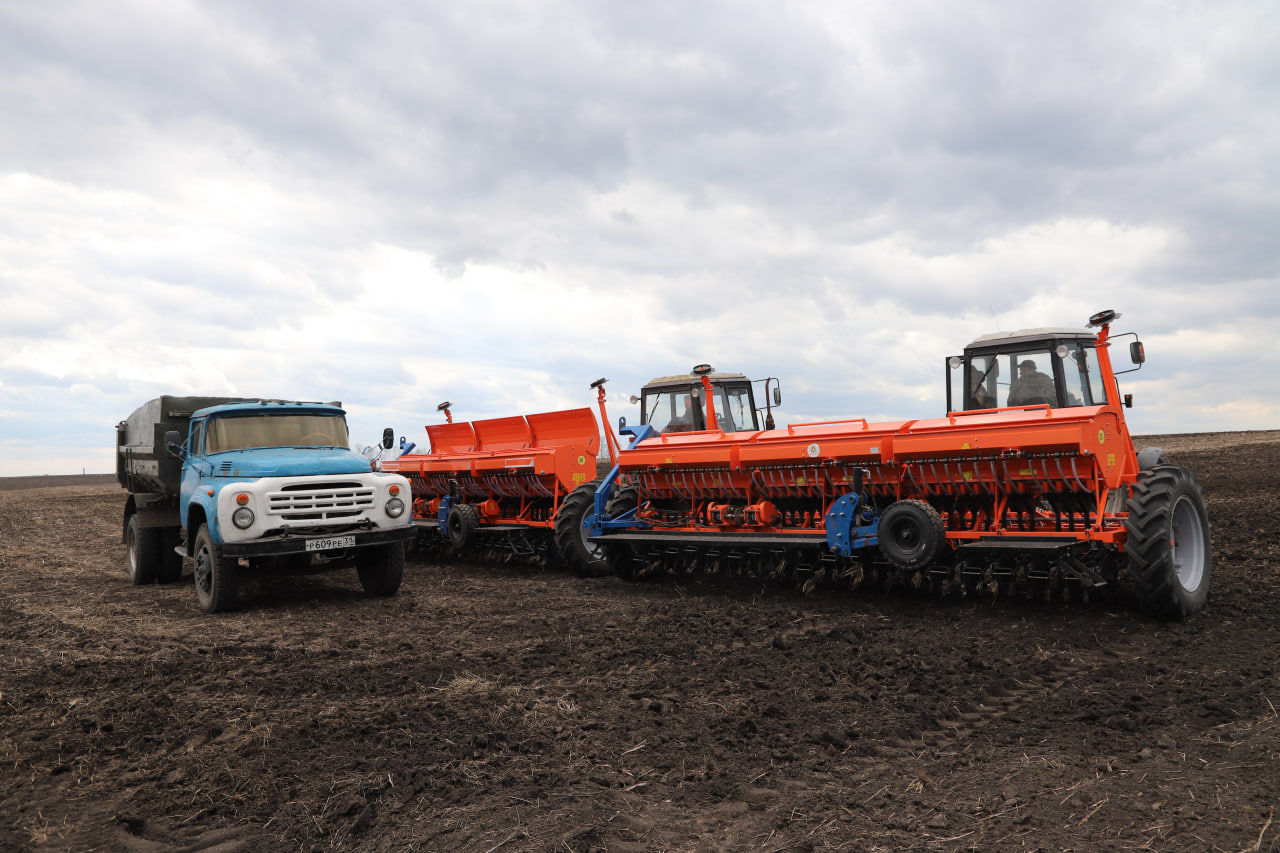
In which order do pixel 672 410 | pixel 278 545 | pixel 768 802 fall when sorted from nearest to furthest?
pixel 768 802 < pixel 278 545 < pixel 672 410

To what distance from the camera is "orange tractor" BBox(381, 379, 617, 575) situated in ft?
37.2

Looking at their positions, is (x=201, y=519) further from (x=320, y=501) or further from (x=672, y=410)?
(x=672, y=410)

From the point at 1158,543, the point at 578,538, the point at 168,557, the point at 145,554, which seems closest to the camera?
the point at 1158,543

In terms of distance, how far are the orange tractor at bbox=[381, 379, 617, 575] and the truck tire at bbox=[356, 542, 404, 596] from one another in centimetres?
177

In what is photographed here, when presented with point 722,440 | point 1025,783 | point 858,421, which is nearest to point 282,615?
point 722,440

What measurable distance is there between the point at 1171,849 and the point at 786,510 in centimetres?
615

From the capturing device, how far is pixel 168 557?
12.0 m

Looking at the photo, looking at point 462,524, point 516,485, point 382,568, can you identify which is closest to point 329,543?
point 382,568

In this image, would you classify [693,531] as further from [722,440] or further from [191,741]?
[191,741]

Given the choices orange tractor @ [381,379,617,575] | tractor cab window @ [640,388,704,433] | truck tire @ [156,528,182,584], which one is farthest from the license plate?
tractor cab window @ [640,388,704,433]

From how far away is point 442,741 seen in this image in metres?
4.78

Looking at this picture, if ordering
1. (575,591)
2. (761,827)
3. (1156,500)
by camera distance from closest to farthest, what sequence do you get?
(761,827) → (1156,500) → (575,591)

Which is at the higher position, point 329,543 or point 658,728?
point 329,543

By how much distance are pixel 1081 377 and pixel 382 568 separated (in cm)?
834
